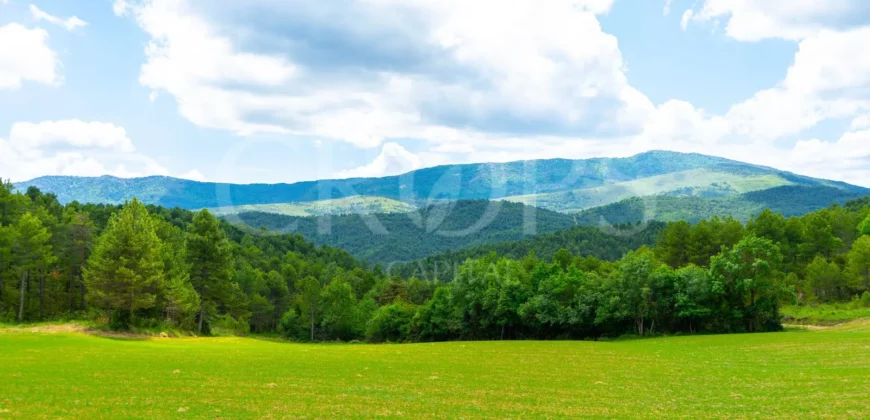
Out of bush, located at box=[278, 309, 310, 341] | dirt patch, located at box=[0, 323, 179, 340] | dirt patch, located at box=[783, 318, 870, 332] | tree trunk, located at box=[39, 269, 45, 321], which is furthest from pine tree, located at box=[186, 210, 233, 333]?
dirt patch, located at box=[783, 318, 870, 332]

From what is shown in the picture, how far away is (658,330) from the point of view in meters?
68.1

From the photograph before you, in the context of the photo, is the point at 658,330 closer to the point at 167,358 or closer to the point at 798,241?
the point at 798,241

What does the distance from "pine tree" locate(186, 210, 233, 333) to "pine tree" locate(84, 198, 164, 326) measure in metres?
13.7

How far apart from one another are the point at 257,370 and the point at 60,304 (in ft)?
209

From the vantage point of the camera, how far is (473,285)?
81000mm

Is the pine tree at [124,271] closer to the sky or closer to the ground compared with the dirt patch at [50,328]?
closer to the sky

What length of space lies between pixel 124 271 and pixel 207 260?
20014 millimetres

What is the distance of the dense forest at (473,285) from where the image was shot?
6028 cm

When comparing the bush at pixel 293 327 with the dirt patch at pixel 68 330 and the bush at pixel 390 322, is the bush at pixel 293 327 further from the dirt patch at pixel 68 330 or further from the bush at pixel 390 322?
the dirt patch at pixel 68 330

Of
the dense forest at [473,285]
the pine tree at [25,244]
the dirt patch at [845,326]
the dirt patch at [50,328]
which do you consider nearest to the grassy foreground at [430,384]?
the dirt patch at [50,328]

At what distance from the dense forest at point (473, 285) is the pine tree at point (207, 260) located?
160mm

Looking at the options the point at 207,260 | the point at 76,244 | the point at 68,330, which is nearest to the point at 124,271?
the point at 68,330

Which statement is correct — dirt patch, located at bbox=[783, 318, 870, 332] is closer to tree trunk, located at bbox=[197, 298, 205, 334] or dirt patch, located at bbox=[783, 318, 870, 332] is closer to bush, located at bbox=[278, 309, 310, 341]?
tree trunk, located at bbox=[197, 298, 205, 334]

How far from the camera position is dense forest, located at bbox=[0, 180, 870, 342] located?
2373 inches
